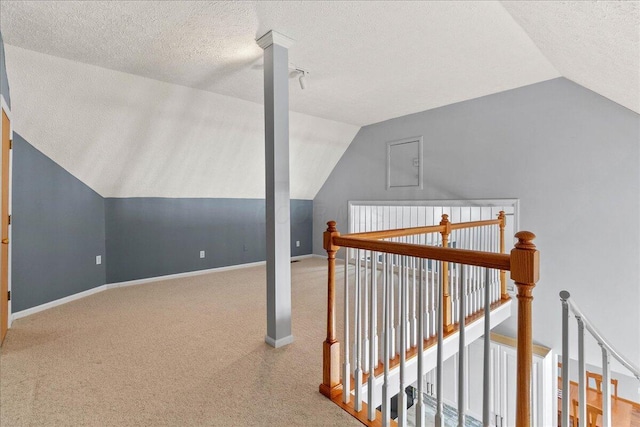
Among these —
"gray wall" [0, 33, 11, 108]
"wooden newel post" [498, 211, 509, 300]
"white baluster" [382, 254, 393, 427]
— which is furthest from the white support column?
"wooden newel post" [498, 211, 509, 300]

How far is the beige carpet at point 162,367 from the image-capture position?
1.71 m

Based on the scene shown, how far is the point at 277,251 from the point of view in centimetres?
247

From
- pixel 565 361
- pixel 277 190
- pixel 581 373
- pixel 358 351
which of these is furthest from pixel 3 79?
pixel 581 373

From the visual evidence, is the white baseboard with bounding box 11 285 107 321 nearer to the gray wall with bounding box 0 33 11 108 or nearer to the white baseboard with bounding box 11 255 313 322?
the white baseboard with bounding box 11 255 313 322

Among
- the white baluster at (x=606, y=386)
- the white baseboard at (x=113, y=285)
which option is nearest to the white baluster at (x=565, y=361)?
the white baluster at (x=606, y=386)

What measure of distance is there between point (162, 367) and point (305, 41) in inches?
106

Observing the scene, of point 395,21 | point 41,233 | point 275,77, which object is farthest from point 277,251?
point 41,233

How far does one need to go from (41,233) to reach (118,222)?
952 millimetres

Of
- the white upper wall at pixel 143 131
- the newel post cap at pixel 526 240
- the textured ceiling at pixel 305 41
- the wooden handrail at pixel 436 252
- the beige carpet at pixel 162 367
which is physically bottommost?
the beige carpet at pixel 162 367

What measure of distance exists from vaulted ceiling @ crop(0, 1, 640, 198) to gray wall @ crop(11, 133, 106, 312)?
176mm

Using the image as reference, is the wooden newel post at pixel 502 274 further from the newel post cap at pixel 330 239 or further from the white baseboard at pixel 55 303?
the white baseboard at pixel 55 303

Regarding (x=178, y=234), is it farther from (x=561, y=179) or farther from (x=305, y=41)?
(x=561, y=179)

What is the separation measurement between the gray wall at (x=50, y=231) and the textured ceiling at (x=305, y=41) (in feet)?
4.20

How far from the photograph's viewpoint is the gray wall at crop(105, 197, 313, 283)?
4266 millimetres
